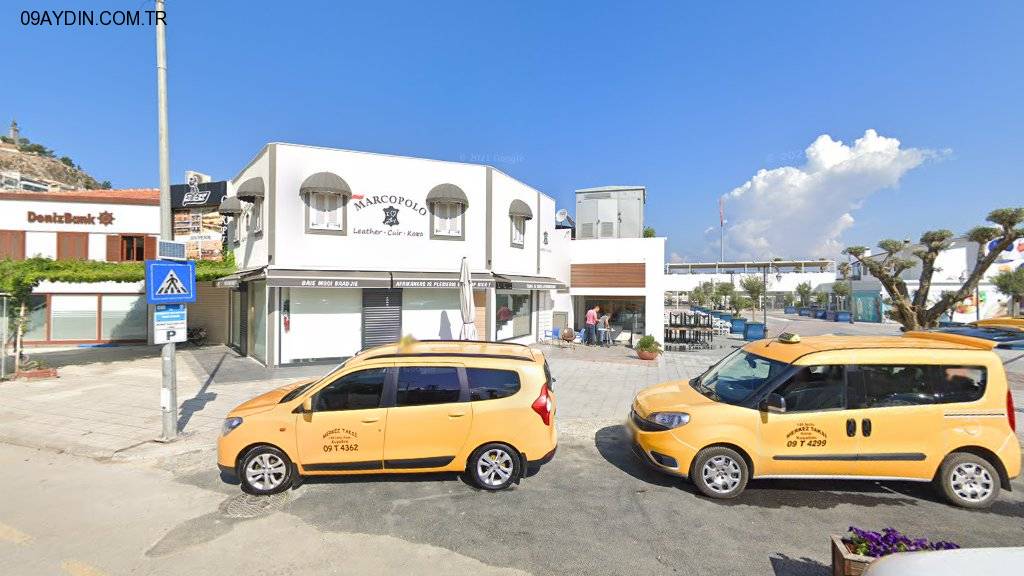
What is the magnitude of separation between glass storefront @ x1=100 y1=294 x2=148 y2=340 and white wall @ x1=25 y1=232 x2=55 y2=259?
8.40 ft

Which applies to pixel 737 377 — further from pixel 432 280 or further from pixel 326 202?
pixel 326 202

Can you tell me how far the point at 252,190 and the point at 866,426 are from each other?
15626 mm

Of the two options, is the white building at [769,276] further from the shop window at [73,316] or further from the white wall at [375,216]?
the shop window at [73,316]

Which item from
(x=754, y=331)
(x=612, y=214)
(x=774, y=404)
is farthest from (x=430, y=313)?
(x=754, y=331)

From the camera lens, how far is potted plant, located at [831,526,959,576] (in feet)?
9.66

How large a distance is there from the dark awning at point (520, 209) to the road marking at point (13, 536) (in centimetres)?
1383

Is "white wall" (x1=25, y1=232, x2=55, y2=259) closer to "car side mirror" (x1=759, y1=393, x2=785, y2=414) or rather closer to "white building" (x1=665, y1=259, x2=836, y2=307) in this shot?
"car side mirror" (x1=759, y1=393, x2=785, y2=414)

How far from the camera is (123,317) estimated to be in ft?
59.7

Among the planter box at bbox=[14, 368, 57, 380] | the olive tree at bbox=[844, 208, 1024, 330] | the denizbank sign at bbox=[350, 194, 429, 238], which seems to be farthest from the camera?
the denizbank sign at bbox=[350, 194, 429, 238]

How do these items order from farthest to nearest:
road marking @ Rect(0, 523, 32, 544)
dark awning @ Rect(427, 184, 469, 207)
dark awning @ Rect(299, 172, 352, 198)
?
dark awning @ Rect(427, 184, 469, 207) → dark awning @ Rect(299, 172, 352, 198) → road marking @ Rect(0, 523, 32, 544)

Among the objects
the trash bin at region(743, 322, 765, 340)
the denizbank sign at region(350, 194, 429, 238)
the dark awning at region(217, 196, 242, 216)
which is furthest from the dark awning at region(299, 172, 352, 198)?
the trash bin at region(743, 322, 765, 340)

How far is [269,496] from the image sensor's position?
5.05 m

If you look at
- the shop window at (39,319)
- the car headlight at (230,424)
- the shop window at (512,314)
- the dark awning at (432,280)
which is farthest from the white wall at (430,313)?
the shop window at (39,319)

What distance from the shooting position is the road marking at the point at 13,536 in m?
4.13
